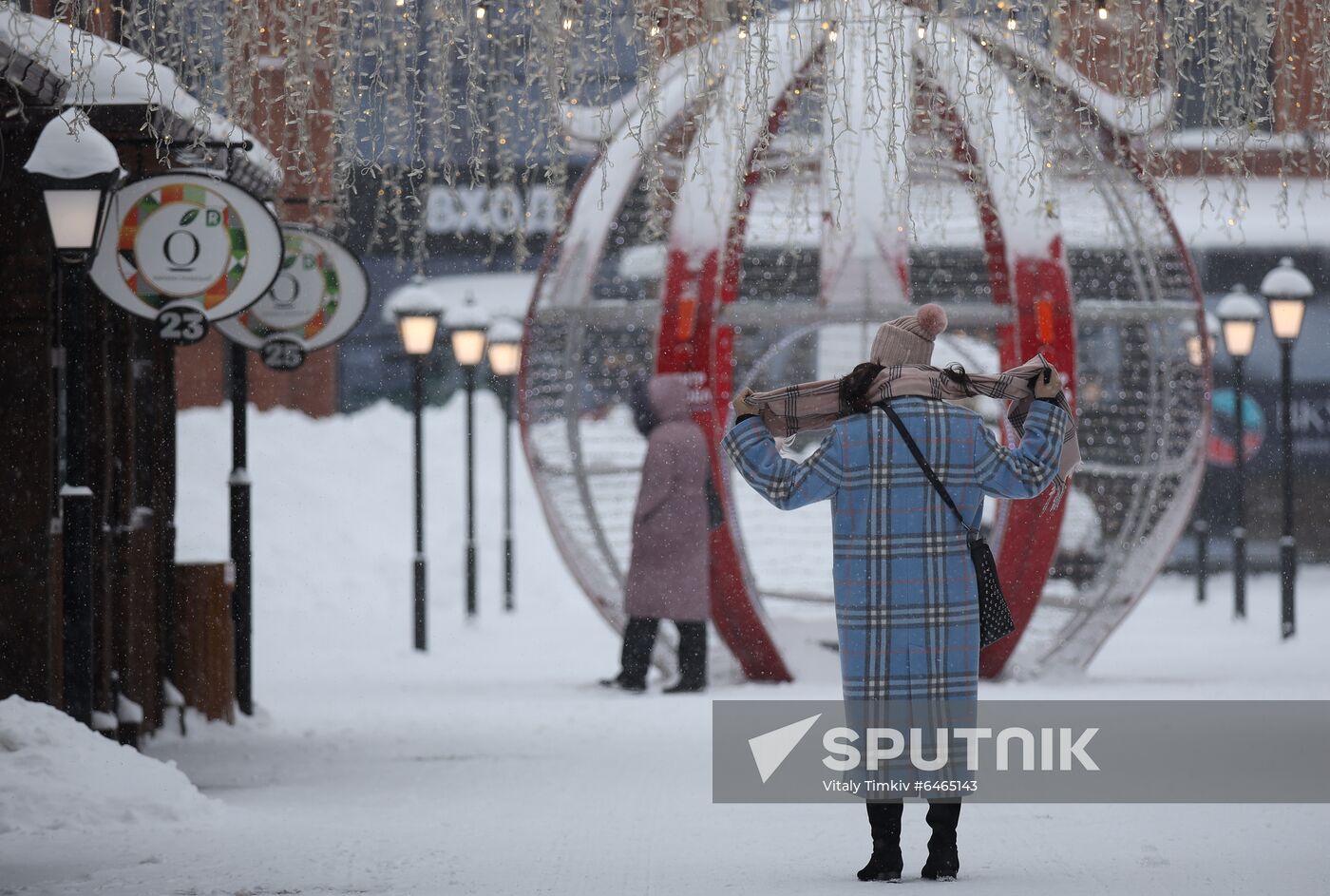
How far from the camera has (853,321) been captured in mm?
9906

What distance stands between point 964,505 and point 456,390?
21.8 meters

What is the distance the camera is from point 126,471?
27.0ft

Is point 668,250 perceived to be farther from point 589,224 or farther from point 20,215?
point 20,215

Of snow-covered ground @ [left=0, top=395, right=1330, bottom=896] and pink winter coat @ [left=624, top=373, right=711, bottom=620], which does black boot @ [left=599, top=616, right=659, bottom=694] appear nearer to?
pink winter coat @ [left=624, top=373, right=711, bottom=620]

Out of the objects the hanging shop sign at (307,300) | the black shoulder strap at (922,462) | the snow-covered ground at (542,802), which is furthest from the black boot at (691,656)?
the black shoulder strap at (922,462)

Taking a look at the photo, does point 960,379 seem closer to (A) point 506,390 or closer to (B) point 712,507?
(B) point 712,507

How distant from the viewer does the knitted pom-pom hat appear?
5.00m

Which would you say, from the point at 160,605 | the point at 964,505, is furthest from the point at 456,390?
the point at 964,505

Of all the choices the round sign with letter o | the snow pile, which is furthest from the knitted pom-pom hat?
the round sign with letter o

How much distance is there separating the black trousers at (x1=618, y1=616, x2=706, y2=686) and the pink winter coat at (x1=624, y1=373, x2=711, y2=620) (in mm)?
115

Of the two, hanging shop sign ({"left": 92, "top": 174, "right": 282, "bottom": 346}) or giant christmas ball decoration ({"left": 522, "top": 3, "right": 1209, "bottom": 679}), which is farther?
giant christmas ball decoration ({"left": 522, "top": 3, "right": 1209, "bottom": 679})

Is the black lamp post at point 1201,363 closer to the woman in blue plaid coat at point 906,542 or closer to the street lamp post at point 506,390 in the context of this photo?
the woman in blue plaid coat at point 906,542

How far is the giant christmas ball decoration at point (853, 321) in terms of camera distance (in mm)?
9859

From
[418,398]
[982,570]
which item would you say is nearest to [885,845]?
[982,570]
